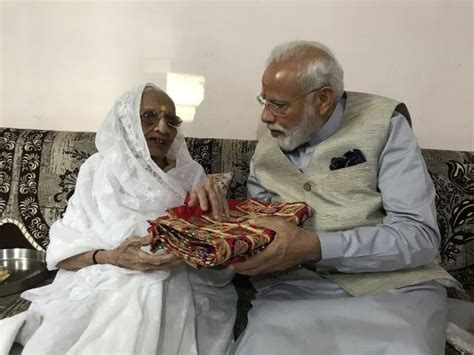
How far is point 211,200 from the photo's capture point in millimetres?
1506

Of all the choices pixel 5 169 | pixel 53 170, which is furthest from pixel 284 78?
pixel 5 169

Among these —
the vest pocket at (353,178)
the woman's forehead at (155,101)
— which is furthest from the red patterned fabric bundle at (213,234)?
the woman's forehead at (155,101)

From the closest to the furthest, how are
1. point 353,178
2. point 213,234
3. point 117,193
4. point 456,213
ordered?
point 213,234 < point 353,178 < point 117,193 < point 456,213

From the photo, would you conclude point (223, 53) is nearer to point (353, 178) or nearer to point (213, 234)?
point (353, 178)

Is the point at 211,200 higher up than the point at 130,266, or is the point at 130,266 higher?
the point at 211,200

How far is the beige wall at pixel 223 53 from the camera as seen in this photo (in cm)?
221

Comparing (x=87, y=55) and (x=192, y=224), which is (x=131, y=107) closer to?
Result: (x=192, y=224)

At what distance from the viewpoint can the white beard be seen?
1.55 metres

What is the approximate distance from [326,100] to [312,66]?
14cm

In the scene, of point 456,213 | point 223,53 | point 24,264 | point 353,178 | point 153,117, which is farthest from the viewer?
point 223,53

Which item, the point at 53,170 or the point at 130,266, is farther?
the point at 53,170

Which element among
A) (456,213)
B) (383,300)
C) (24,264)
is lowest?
(24,264)

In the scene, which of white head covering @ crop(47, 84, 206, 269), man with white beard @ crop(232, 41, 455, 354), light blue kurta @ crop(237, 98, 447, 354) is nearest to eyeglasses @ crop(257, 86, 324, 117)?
man with white beard @ crop(232, 41, 455, 354)

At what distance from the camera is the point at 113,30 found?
7.52 ft
